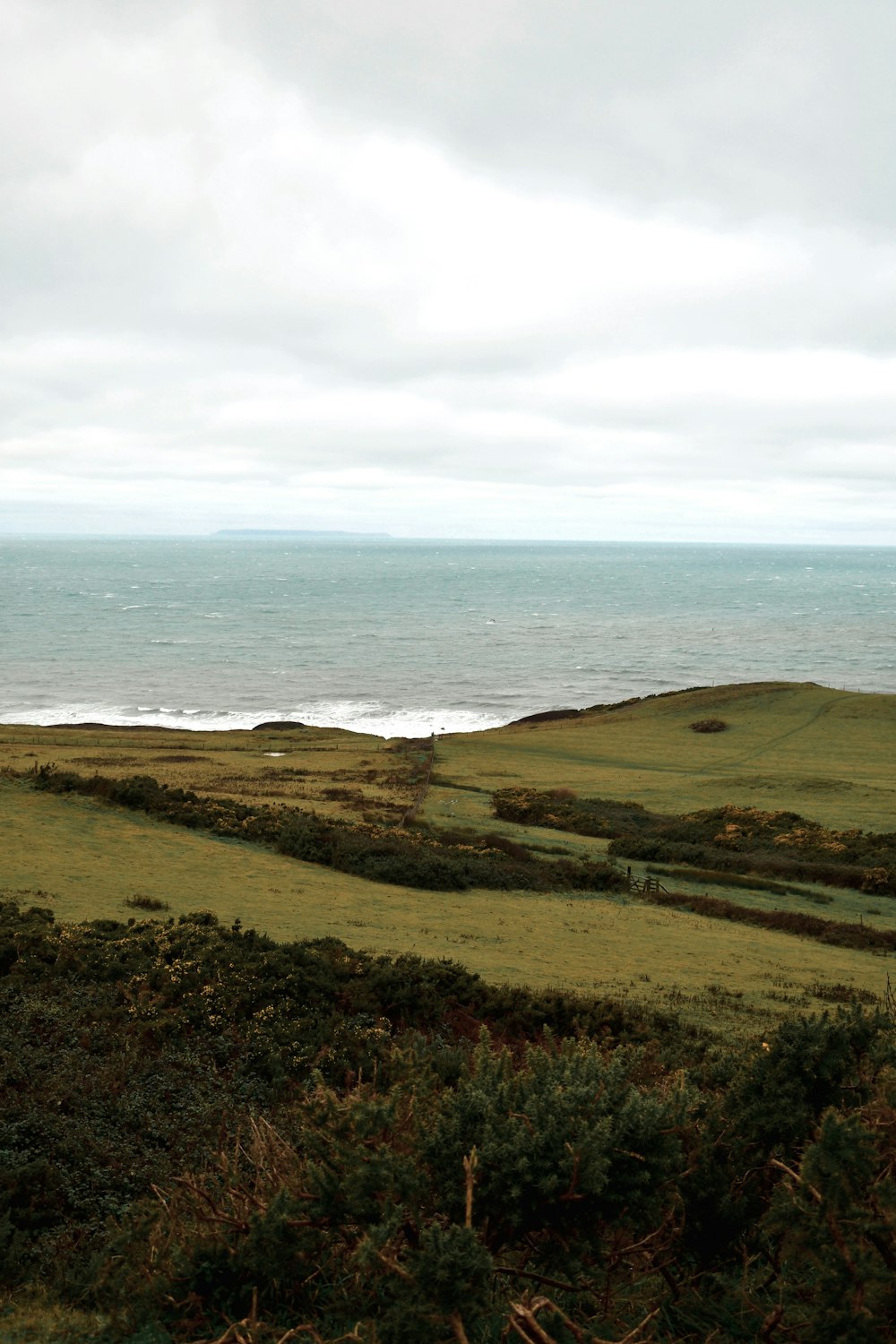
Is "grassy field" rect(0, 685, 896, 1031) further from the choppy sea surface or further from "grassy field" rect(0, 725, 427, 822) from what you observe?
the choppy sea surface

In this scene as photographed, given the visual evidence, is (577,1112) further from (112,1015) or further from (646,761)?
(646,761)

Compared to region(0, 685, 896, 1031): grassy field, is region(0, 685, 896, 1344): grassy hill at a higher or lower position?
higher

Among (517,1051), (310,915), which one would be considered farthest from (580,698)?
(517,1051)

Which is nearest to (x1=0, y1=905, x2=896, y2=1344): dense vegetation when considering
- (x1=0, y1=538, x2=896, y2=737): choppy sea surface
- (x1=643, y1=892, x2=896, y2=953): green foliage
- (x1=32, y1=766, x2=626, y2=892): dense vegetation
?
(x1=32, y1=766, x2=626, y2=892): dense vegetation

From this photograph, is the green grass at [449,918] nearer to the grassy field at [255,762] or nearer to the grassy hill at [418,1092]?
the grassy hill at [418,1092]

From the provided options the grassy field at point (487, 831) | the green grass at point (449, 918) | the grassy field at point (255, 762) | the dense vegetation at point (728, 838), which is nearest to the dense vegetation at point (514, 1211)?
the green grass at point (449, 918)

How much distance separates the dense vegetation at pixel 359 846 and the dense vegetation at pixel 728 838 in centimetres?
457

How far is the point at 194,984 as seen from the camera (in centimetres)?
1408

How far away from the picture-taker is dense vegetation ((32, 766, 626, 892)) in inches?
963

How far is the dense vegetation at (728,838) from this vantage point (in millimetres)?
29234

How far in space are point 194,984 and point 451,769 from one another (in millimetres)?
30030

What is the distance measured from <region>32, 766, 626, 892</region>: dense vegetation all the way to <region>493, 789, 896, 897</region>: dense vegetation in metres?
4.57

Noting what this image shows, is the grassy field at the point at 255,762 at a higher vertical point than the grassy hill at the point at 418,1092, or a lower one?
lower

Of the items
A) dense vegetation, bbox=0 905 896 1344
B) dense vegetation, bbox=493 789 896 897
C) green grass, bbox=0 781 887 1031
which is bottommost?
dense vegetation, bbox=493 789 896 897
